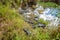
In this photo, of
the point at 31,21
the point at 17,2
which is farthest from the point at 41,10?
the point at 31,21

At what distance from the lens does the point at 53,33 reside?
6340mm

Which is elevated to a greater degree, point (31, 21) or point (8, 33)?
point (8, 33)

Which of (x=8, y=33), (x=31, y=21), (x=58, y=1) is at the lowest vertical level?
(x=58, y=1)

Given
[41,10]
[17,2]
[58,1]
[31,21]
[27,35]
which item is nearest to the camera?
[27,35]

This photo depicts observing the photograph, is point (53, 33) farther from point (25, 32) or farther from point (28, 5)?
point (28, 5)

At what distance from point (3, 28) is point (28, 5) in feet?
15.4

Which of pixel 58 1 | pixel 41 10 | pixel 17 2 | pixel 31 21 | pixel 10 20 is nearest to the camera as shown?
pixel 10 20

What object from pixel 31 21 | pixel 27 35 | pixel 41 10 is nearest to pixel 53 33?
pixel 27 35

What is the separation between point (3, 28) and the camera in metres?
6.28

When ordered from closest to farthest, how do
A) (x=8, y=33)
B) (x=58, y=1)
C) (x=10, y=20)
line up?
(x=8, y=33)
(x=10, y=20)
(x=58, y=1)

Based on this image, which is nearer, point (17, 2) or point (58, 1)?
point (17, 2)

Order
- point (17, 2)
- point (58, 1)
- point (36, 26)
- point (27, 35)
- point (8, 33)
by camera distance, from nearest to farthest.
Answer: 1. point (8, 33)
2. point (27, 35)
3. point (36, 26)
4. point (17, 2)
5. point (58, 1)

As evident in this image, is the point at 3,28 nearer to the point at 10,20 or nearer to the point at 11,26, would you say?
the point at 11,26

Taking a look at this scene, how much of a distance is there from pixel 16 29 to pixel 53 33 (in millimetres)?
1127
